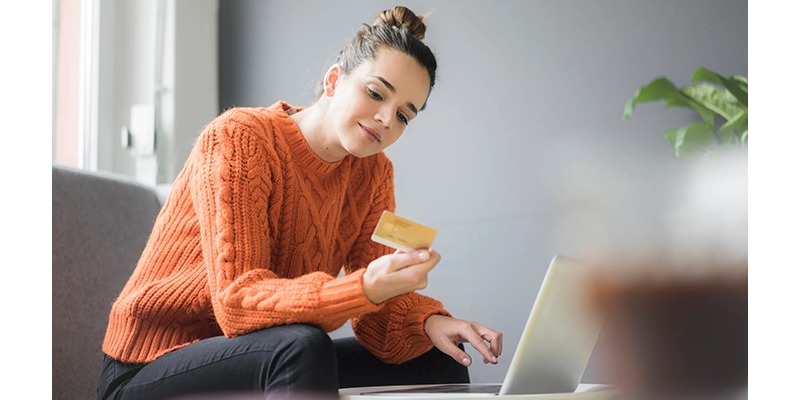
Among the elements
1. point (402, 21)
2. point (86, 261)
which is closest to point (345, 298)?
point (402, 21)

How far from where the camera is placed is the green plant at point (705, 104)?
1.15m

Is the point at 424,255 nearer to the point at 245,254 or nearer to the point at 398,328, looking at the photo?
the point at 245,254

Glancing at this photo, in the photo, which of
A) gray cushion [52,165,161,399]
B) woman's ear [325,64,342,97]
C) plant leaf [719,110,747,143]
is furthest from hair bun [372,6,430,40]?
gray cushion [52,165,161,399]

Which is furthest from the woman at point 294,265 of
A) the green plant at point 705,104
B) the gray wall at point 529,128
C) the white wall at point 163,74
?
the white wall at point 163,74

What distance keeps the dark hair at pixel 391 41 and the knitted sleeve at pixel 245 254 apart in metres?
0.22

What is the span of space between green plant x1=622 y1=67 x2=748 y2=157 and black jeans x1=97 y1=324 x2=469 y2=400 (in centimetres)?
84

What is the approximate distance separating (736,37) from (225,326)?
108cm

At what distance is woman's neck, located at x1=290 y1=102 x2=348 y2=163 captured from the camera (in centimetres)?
104

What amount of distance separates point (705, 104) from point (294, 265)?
2.78 feet

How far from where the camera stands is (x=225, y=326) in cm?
80

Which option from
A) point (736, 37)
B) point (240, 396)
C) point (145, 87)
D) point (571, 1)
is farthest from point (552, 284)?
point (145, 87)

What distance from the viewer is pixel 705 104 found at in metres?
1.22

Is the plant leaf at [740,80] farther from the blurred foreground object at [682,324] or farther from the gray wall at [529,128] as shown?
the blurred foreground object at [682,324]

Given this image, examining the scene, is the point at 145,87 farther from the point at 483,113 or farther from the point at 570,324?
the point at 570,324
